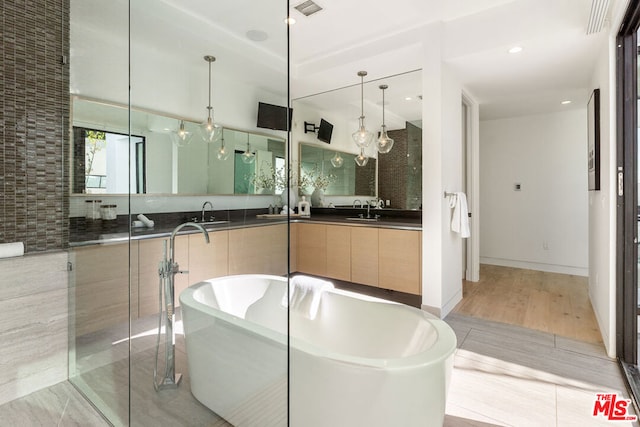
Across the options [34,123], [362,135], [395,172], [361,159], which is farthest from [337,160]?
[34,123]

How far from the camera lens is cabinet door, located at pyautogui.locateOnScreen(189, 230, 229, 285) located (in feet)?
3.93

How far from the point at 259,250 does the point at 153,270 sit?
0.54 meters

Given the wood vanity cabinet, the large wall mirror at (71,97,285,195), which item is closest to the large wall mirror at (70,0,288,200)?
the large wall mirror at (71,97,285,195)

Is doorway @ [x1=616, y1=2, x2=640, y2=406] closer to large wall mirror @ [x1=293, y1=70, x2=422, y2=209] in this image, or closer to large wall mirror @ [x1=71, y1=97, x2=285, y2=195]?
large wall mirror @ [x1=293, y1=70, x2=422, y2=209]

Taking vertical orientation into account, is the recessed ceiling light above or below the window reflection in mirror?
above

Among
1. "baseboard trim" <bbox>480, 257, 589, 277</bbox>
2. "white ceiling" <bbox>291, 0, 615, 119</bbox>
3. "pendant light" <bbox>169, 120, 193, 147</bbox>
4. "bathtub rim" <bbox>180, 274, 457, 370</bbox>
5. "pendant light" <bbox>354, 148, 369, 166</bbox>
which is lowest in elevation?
"baseboard trim" <bbox>480, 257, 589, 277</bbox>

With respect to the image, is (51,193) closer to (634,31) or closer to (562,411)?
(562,411)

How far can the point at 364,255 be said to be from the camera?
11.3ft

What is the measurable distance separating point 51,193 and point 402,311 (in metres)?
2.19

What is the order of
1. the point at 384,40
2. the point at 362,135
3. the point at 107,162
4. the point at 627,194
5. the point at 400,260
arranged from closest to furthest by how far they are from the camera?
the point at 107,162 → the point at 627,194 → the point at 384,40 → the point at 400,260 → the point at 362,135

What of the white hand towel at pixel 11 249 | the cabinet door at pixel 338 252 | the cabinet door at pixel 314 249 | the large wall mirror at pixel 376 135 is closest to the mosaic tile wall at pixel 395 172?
the large wall mirror at pixel 376 135

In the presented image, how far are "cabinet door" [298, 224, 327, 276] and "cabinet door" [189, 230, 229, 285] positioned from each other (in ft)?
7.89

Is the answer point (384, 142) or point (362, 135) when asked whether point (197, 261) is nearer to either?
point (384, 142)

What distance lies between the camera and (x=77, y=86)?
198 centimetres
